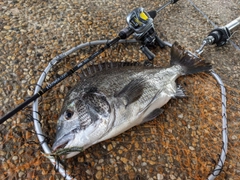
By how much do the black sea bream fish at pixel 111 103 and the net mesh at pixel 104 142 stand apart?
24 cm

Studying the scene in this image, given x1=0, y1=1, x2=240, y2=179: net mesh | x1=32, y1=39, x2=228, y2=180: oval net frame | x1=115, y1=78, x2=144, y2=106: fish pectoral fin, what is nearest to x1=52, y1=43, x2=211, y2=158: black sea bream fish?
x1=115, y1=78, x2=144, y2=106: fish pectoral fin

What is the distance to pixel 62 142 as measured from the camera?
6.91 ft

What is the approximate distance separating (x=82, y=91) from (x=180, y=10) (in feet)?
10.4

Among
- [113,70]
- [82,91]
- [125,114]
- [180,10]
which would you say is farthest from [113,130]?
[180,10]

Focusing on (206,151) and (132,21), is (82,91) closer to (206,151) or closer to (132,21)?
(132,21)

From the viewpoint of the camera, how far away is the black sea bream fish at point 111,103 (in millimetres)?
2166

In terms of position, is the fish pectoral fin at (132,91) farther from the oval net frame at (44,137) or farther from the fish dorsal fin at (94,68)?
the oval net frame at (44,137)

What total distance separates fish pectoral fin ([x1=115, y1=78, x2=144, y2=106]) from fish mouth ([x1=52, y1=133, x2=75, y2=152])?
2.20ft

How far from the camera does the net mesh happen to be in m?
2.42

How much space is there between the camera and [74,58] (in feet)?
10.7

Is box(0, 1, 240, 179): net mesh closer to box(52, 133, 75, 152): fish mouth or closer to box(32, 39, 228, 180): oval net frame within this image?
box(32, 39, 228, 180): oval net frame

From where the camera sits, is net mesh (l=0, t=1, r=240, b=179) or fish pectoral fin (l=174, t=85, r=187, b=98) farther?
fish pectoral fin (l=174, t=85, r=187, b=98)

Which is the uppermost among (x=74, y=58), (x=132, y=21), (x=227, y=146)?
(x=132, y=21)

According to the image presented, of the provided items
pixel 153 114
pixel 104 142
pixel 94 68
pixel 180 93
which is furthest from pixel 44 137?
pixel 180 93
